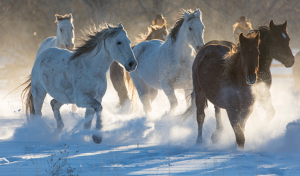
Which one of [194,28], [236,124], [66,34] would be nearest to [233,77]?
[236,124]

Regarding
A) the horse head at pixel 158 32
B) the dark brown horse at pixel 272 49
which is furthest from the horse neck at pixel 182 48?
the horse head at pixel 158 32

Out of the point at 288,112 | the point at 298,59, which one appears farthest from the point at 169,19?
the point at 288,112

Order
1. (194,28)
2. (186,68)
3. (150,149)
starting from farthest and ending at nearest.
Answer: (186,68), (194,28), (150,149)

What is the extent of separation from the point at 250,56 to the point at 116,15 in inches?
875

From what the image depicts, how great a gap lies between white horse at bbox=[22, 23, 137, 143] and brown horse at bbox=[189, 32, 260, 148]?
3.38ft

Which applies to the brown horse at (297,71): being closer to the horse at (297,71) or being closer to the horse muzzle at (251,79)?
the horse at (297,71)

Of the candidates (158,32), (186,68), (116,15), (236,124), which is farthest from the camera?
(116,15)

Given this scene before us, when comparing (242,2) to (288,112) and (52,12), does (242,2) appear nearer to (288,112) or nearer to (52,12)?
(52,12)

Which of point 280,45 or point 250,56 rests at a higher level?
point 280,45

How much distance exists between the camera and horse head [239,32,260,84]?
3.95 meters

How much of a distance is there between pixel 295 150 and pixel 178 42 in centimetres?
278

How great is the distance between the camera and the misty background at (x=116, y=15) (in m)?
23.2

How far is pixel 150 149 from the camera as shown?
14.9 ft

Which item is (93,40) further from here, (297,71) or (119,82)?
(297,71)
